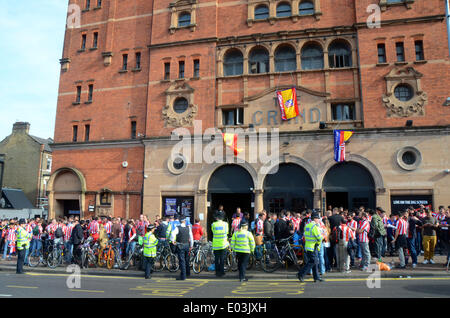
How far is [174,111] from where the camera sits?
23.2m

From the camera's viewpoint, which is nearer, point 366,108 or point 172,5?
point 366,108

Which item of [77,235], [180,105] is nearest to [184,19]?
[180,105]

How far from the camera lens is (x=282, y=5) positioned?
→ 22.8 meters

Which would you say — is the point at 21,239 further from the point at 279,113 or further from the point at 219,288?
the point at 279,113

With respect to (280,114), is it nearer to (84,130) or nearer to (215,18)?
(215,18)

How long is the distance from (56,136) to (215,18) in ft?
52.5

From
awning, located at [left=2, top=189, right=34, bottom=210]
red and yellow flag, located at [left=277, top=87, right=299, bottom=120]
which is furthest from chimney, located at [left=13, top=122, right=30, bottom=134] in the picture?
red and yellow flag, located at [left=277, top=87, right=299, bottom=120]

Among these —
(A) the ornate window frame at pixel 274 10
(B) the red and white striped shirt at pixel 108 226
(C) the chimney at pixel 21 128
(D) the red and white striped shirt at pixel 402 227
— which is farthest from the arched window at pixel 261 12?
(C) the chimney at pixel 21 128

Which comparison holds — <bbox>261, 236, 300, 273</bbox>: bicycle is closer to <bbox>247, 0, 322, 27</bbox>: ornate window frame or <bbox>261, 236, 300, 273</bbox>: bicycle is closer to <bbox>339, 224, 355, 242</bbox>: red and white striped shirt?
<bbox>339, 224, 355, 242</bbox>: red and white striped shirt

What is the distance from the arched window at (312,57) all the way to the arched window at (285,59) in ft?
2.22

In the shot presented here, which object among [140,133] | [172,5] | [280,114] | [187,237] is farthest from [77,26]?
[187,237]

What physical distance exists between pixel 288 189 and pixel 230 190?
12.6 feet

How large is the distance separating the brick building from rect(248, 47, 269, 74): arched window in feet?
0.28
